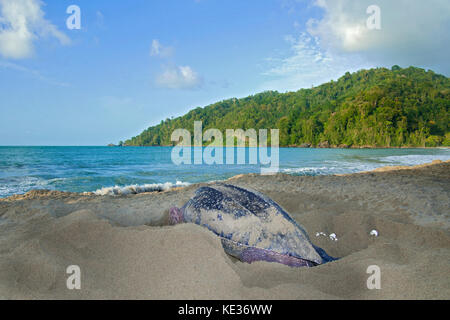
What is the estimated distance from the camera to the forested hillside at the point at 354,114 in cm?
6912

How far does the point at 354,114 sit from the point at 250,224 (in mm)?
86828

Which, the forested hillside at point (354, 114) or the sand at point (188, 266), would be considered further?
the forested hillside at point (354, 114)

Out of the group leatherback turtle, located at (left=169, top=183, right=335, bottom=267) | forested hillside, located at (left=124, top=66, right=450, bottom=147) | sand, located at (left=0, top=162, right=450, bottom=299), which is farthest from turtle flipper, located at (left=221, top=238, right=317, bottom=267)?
forested hillside, located at (left=124, top=66, right=450, bottom=147)

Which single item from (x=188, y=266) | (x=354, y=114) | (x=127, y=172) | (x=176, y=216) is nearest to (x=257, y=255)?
(x=188, y=266)

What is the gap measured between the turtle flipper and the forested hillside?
78.6m

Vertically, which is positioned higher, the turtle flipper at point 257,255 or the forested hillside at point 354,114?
the forested hillside at point 354,114

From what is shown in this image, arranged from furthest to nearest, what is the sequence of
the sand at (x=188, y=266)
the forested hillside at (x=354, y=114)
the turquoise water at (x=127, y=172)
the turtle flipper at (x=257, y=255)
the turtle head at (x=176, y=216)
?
the forested hillside at (x=354, y=114)
the turquoise water at (x=127, y=172)
the turtle head at (x=176, y=216)
the turtle flipper at (x=257, y=255)
the sand at (x=188, y=266)

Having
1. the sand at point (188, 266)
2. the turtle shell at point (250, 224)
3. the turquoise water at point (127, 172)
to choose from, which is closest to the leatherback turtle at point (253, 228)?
the turtle shell at point (250, 224)

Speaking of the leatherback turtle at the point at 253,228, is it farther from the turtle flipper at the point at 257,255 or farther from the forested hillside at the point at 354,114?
the forested hillside at the point at 354,114

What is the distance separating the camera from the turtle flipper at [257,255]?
2.47m

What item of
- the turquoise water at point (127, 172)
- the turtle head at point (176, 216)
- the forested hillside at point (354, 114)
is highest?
the forested hillside at point (354, 114)

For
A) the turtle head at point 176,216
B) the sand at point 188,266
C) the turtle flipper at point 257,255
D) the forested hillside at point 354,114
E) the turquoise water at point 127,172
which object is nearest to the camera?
the sand at point 188,266

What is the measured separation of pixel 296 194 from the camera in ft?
19.8

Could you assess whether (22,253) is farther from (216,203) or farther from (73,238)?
(216,203)
